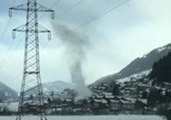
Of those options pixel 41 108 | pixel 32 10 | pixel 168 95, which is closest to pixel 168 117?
pixel 41 108

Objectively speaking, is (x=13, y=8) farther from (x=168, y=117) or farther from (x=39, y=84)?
(x=168, y=117)

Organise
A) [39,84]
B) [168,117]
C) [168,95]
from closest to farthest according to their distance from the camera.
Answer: [39,84] < [168,117] < [168,95]

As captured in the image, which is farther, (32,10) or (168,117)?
(168,117)

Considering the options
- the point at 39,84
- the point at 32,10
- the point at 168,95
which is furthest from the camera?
the point at 168,95

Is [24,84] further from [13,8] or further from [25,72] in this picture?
[13,8]

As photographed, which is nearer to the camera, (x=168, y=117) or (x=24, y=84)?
(x=24, y=84)

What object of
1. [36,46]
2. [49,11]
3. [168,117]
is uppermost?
[49,11]

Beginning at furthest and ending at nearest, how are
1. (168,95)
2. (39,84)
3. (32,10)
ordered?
(168,95) → (32,10) → (39,84)

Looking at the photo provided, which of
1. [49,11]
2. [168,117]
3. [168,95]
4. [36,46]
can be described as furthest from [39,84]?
[168,95]

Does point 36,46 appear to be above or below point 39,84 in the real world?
above
